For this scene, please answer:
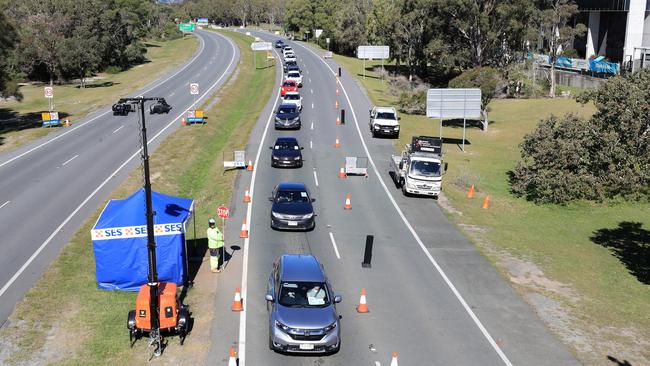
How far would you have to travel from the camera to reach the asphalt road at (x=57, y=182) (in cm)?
2194

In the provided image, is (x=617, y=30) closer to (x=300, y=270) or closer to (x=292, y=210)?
(x=292, y=210)

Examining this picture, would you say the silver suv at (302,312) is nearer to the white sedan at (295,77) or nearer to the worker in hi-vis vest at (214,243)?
the worker in hi-vis vest at (214,243)

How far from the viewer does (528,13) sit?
68562 millimetres

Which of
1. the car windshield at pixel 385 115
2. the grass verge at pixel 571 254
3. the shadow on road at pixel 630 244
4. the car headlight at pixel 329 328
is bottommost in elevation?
the shadow on road at pixel 630 244

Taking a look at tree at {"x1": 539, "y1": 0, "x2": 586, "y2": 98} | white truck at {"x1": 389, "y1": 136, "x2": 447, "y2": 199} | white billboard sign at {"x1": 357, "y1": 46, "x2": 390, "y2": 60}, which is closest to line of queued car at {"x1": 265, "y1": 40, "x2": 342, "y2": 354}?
white truck at {"x1": 389, "y1": 136, "x2": 447, "y2": 199}

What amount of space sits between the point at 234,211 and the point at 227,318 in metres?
10.9

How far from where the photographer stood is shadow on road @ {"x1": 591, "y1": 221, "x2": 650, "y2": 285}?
77.5 feet

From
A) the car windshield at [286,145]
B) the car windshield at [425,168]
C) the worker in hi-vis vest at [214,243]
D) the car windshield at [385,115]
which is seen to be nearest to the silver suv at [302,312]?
the worker in hi-vis vest at [214,243]

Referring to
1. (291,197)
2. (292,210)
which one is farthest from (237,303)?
(291,197)

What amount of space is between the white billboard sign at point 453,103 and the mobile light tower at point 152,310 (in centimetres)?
3302

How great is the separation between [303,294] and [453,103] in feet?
108

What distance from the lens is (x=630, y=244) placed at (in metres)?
26.7

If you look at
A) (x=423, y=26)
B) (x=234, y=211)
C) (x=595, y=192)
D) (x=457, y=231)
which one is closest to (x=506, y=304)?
(x=457, y=231)

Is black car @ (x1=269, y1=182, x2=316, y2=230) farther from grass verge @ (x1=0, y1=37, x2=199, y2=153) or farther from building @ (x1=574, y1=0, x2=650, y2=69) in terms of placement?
building @ (x1=574, y1=0, x2=650, y2=69)
